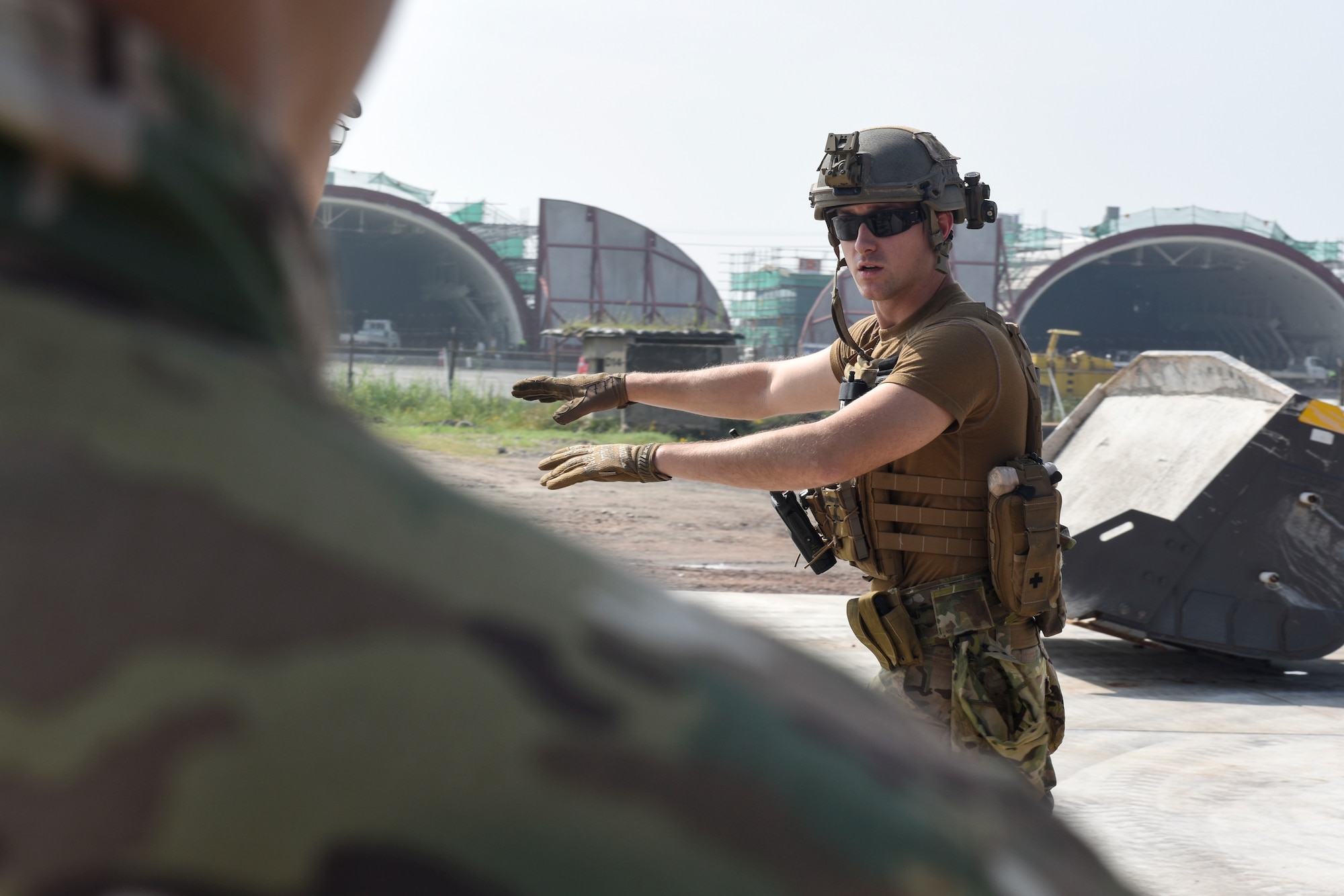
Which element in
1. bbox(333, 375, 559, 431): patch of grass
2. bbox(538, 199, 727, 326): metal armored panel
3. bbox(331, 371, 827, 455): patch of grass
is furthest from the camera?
bbox(538, 199, 727, 326): metal armored panel

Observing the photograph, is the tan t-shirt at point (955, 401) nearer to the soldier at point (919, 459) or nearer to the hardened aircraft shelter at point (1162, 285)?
the soldier at point (919, 459)

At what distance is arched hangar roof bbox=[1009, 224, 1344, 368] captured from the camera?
114 ft

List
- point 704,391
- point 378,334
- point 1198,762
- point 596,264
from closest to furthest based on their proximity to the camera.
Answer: point 704,391, point 1198,762, point 596,264, point 378,334

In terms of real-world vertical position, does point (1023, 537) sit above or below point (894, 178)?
below

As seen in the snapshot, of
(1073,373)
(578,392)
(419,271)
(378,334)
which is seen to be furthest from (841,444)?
(419,271)

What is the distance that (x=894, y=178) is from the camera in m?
2.75

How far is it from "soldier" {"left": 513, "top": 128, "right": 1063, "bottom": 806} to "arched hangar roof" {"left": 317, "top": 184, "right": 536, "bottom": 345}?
107ft

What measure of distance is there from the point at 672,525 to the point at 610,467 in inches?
293

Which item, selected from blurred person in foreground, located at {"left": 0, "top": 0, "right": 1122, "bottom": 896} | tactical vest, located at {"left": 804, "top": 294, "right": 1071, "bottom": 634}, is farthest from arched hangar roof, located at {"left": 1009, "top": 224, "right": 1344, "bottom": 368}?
A: blurred person in foreground, located at {"left": 0, "top": 0, "right": 1122, "bottom": 896}

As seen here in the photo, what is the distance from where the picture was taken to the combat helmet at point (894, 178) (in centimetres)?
273

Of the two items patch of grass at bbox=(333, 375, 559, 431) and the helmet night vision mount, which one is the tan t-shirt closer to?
the helmet night vision mount

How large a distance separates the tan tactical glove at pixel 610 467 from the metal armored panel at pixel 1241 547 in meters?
3.38

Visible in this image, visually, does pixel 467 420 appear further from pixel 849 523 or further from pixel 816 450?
pixel 816 450

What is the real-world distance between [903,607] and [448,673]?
2.30m
